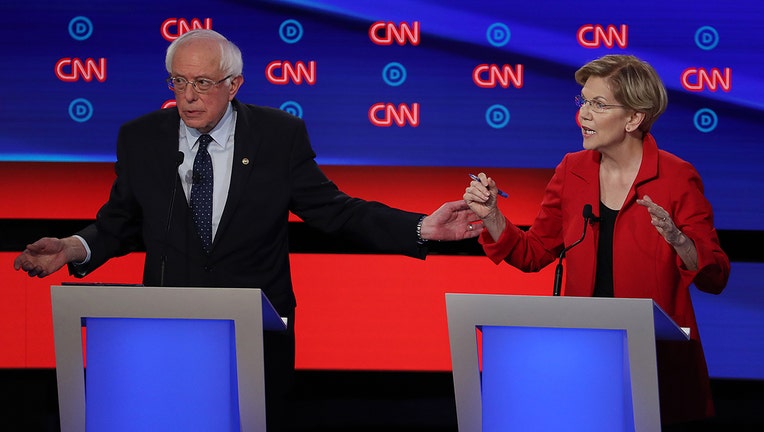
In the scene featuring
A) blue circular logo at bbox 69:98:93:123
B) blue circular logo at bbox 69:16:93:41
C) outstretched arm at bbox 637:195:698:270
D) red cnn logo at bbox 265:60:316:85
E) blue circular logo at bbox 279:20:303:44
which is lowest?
outstretched arm at bbox 637:195:698:270

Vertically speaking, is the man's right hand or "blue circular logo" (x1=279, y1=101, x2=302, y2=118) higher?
"blue circular logo" (x1=279, y1=101, x2=302, y2=118)

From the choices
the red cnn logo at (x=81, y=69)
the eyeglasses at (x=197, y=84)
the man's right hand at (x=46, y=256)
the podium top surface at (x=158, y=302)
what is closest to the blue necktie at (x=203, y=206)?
the eyeglasses at (x=197, y=84)

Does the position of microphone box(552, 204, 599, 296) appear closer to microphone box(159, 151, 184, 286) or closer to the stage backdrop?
microphone box(159, 151, 184, 286)

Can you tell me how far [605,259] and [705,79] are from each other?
1.68 metres

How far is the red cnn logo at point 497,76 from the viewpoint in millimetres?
4293

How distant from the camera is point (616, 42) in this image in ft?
13.9

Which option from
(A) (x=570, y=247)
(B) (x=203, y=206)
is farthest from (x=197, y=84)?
(A) (x=570, y=247)

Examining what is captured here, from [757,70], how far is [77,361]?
313cm

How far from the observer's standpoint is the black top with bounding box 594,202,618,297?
288 cm

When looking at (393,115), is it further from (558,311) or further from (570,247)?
(558,311)

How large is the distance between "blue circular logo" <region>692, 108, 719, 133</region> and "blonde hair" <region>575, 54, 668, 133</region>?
139 cm

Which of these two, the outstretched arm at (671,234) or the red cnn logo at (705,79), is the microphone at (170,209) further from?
the red cnn logo at (705,79)

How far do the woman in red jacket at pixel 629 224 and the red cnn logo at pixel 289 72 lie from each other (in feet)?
5.14

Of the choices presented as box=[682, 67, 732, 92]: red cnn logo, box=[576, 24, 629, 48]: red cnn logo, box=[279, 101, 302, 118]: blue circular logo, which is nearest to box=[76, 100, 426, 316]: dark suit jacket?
box=[279, 101, 302, 118]: blue circular logo
